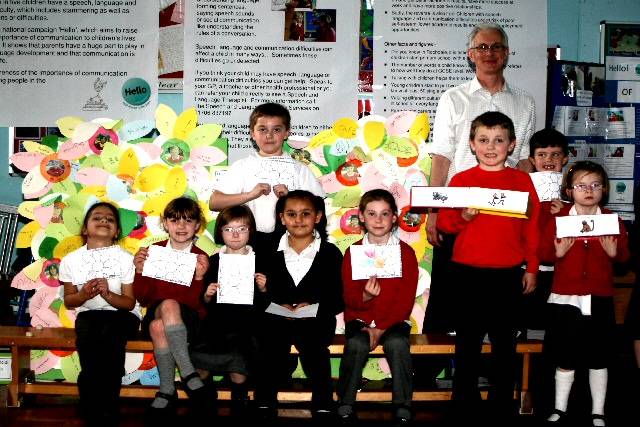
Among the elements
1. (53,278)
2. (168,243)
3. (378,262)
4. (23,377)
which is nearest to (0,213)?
(53,278)

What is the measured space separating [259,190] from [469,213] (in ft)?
3.47

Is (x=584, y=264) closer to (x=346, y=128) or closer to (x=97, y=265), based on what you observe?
(x=346, y=128)

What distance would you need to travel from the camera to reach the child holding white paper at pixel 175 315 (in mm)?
3115

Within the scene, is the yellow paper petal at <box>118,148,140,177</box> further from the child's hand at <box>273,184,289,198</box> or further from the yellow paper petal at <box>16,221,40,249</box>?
the child's hand at <box>273,184,289,198</box>

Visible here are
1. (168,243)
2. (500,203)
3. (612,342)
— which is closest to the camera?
(500,203)

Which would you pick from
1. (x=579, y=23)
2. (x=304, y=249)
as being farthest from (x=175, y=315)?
(x=579, y=23)

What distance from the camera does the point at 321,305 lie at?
127 inches

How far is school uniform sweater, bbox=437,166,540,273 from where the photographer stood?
3.02 m

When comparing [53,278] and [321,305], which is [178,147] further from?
[321,305]

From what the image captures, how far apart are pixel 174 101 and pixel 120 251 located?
5.05 ft

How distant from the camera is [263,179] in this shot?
11.4ft

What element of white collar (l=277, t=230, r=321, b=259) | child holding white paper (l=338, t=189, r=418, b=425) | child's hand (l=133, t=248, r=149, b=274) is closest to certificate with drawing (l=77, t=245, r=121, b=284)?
child's hand (l=133, t=248, r=149, b=274)

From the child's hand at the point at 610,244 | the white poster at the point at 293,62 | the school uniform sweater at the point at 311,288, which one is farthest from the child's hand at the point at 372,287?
the white poster at the point at 293,62

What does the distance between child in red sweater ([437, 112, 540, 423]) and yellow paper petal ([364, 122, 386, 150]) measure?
2.66 ft
